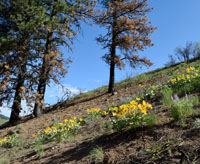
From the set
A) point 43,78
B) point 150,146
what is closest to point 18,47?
point 43,78

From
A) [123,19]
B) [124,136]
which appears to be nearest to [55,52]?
[123,19]

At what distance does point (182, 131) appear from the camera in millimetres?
2549

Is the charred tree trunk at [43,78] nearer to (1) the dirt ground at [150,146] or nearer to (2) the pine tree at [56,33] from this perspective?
(2) the pine tree at [56,33]

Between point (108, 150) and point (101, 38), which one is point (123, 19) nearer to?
point (101, 38)

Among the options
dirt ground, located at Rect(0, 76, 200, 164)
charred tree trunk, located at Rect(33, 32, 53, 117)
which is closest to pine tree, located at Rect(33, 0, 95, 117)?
charred tree trunk, located at Rect(33, 32, 53, 117)

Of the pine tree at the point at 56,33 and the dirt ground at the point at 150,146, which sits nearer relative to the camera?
the dirt ground at the point at 150,146

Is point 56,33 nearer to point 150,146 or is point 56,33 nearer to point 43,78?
point 43,78

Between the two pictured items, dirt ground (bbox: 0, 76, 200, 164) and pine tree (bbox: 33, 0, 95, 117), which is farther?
pine tree (bbox: 33, 0, 95, 117)

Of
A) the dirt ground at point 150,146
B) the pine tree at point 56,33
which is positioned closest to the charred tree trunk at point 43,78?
the pine tree at point 56,33

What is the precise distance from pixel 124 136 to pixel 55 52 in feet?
28.3

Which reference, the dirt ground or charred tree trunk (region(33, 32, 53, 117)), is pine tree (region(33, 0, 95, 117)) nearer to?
charred tree trunk (region(33, 32, 53, 117))

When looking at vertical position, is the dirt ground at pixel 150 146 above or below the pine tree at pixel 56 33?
below

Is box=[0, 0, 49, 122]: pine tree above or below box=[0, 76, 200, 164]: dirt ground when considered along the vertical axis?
above

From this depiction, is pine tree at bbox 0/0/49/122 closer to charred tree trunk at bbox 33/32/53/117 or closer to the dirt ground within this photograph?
charred tree trunk at bbox 33/32/53/117
